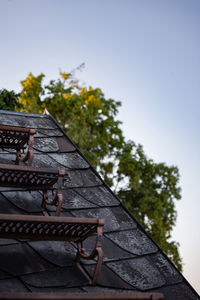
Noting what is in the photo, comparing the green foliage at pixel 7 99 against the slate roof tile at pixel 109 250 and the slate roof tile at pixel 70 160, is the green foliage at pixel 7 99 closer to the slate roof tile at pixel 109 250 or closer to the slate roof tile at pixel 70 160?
the slate roof tile at pixel 70 160

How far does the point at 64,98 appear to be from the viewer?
766 inches

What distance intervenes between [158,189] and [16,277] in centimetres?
1866

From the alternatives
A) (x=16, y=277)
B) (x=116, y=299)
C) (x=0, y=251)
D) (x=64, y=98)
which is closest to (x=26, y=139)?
(x=0, y=251)

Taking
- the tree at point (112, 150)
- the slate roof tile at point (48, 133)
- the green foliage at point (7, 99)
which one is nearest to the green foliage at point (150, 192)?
the tree at point (112, 150)

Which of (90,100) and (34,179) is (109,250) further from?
(90,100)

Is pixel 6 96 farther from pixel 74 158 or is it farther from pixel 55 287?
pixel 55 287

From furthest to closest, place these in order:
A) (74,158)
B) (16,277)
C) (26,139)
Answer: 1. (74,158)
2. (26,139)
3. (16,277)

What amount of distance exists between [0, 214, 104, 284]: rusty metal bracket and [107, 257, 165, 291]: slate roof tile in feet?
0.69

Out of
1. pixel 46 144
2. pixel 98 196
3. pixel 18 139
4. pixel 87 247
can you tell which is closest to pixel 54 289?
pixel 87 247

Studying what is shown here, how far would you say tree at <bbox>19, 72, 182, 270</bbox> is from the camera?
18.7 m

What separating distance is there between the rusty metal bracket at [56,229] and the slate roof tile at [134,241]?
1.10 feet

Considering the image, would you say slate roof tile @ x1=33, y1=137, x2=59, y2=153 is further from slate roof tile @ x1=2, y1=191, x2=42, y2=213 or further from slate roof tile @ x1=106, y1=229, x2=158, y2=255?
slate roof tile @ x1=106, y1=229, x2=158, y2=255

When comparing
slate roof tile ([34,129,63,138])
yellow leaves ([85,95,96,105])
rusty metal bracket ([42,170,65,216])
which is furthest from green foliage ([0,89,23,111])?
yellow leaves ([85,95,96,105])

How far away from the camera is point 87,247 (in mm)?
2092
